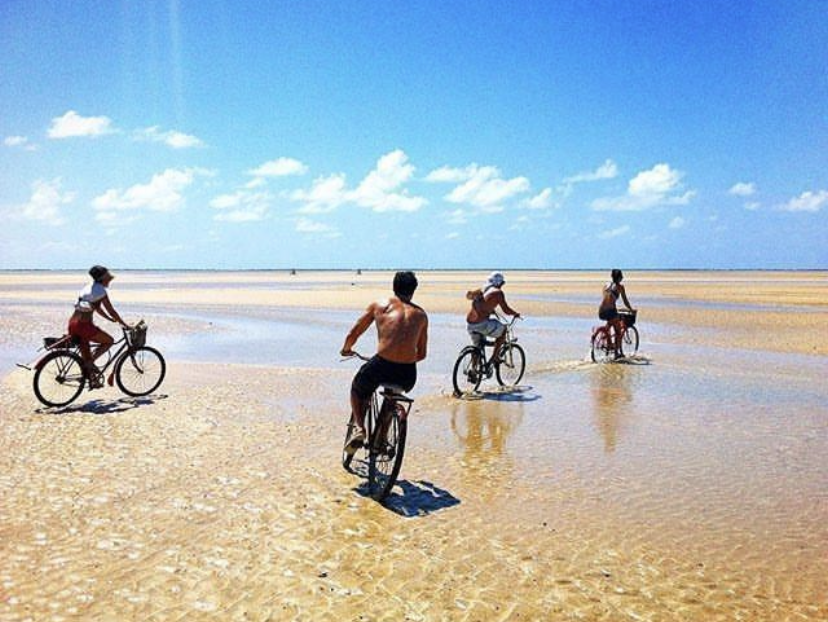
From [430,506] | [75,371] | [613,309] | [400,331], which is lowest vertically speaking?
[430,506]

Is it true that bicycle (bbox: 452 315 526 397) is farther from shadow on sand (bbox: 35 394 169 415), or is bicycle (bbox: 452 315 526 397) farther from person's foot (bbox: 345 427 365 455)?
shadow on sand (bbox: 35 394 169 415)

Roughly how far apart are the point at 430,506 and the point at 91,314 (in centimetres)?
750

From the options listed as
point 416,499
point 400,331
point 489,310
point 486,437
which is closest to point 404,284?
point 400,331

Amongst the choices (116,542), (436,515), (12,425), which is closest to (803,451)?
(436,515)

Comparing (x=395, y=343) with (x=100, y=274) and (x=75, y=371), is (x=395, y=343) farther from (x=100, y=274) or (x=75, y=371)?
(x=75, y=371)

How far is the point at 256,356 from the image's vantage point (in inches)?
693

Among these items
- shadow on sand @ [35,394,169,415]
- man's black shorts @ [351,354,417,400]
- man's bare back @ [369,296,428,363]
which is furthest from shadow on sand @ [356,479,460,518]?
shadow on sand @ [35,394,169,415]

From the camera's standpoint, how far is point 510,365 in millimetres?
13320

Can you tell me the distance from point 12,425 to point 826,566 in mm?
10482

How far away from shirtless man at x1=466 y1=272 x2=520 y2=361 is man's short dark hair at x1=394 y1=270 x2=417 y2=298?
5636mm

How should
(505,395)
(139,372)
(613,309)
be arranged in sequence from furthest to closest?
(613,309), (505,395), (139,372)

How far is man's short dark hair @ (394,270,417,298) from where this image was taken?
6855mm

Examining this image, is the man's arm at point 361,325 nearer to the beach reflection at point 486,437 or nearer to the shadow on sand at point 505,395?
the beach reflection at point 486,437

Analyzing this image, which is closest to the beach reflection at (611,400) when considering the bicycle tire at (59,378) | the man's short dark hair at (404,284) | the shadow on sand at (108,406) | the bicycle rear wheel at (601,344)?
the bicycle rear wheel at (601,344)
